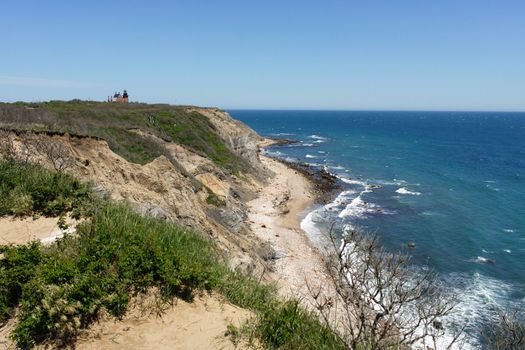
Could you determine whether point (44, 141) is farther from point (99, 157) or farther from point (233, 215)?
point (233, 215)

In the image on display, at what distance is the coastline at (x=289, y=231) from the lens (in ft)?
86.9

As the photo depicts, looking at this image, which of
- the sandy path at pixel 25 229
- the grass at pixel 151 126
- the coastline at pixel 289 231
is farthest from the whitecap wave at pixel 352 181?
the sandy path at pixel 25 229

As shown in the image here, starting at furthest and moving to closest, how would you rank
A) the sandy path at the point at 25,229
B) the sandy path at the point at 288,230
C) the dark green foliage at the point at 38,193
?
the sandy path at the point at 288,230
the dark green foliage at the point at 38,193
the sandy path at the point at 25,229

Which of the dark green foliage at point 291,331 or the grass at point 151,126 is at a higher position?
the grass at point 151,126

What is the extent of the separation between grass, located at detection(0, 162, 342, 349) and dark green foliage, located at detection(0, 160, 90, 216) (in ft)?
5.64

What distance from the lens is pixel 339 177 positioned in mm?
64375

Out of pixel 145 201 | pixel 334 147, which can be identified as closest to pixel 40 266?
pixel 145 201

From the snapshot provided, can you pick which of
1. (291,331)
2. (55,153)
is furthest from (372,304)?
(55,153)

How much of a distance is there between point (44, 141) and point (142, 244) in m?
12.8

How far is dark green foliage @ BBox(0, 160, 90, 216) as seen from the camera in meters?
10.0

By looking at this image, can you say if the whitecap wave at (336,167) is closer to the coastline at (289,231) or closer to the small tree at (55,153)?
the coastline at (289,231)

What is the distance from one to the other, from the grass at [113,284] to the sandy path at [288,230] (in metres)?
8.58

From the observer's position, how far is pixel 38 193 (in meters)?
10.4

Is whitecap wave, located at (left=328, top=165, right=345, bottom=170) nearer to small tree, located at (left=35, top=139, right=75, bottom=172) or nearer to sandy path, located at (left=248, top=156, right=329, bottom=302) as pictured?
sandy path, located at (left=248, top=156, right=329, bottom=302)
